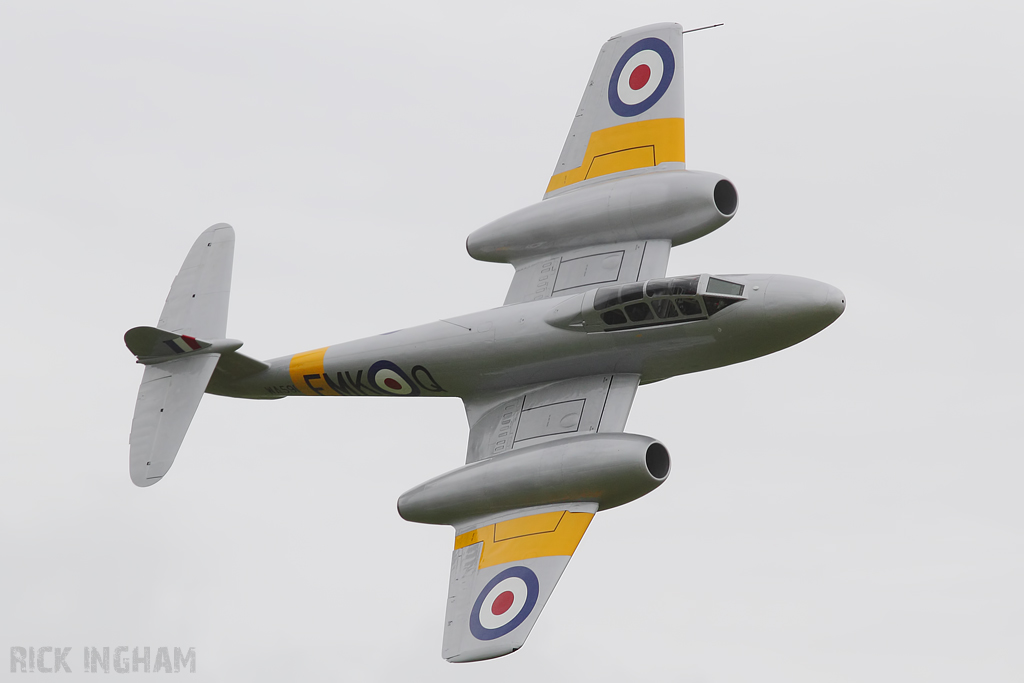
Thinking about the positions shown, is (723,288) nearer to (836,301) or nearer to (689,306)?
(689,306)

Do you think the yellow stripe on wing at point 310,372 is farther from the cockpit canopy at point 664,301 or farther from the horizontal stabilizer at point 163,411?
the cockpit canopy at point 664,301

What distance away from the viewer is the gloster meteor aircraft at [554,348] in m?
19.3

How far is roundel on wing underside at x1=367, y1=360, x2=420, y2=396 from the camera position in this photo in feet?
72.9

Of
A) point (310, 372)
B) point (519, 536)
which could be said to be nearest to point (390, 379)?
point (310, 372)

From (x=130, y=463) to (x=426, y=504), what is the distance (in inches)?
215

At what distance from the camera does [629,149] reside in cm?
2244

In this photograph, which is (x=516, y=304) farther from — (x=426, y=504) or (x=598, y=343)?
(x=426, y=504)

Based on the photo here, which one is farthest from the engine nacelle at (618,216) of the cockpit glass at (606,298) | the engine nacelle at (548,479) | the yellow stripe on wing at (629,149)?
the engine nacelle at (548,479)

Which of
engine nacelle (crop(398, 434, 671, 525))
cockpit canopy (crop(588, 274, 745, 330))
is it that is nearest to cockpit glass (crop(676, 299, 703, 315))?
cockpit canopy (crop(588, 274, 745, 330))

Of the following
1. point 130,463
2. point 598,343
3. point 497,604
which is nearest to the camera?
point 497,604

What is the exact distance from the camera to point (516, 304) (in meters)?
21.5

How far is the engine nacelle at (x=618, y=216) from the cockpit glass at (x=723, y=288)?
5.56ft

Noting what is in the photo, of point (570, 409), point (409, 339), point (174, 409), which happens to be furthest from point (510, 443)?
point (174, 409)

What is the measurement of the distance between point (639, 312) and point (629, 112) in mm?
4738
